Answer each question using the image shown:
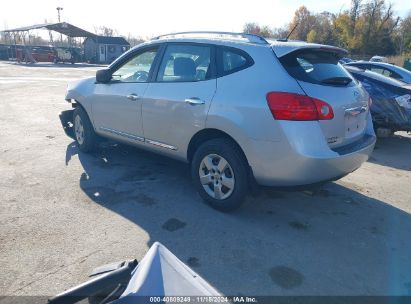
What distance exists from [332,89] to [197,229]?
74.7 inches

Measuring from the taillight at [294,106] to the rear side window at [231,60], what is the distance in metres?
0.50

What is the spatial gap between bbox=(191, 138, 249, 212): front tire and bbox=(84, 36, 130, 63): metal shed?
44444 millimetres

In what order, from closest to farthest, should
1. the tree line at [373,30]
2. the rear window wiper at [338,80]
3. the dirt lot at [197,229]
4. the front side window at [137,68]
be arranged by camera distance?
1. the dirt lot at [197,229]
2. the rear window wiper at [338,80]
3. the front side window at [137,68]
4. the tree line at [373,30]

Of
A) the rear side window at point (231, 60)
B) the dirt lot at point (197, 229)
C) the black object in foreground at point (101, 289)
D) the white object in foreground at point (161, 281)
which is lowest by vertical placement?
the dirt lot at point (197, 229)

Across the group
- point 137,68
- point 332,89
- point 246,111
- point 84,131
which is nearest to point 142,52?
point 137,68

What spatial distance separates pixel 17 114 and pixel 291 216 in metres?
7.99

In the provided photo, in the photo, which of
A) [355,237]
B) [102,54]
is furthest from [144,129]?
[102,54]

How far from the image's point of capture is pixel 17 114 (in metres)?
9.03

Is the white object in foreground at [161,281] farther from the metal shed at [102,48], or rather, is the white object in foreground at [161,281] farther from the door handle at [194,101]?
the metal shed at [102,48]

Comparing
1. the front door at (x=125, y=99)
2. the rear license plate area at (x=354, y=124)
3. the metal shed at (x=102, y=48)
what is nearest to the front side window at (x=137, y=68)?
the front door at (x=125, y=99)

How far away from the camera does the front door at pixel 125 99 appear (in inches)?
176

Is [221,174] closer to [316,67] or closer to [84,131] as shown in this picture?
[316,67]

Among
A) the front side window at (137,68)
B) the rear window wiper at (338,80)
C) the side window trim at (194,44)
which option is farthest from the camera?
the front side window at (137,68)

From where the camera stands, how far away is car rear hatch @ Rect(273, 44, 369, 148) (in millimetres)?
3256
